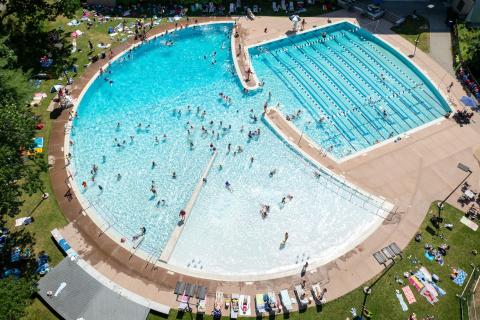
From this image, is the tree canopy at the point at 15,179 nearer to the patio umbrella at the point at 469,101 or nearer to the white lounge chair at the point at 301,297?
the white lounge chair at the point at 301,297

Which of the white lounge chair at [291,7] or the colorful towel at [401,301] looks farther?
the white lounge chair at [291,7]

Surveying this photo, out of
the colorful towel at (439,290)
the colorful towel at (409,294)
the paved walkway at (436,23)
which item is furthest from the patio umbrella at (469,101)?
the colorful towel at (409,294)

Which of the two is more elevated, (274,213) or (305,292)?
(274,213)

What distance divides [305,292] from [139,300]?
12.9 meters

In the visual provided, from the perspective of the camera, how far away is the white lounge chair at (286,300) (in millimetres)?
28625

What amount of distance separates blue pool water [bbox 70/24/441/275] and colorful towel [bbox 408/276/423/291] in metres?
5.20

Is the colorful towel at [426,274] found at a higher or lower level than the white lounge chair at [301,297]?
higher

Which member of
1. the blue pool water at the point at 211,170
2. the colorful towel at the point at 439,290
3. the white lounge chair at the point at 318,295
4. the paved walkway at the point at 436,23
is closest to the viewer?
the white lounge chair at the point at 318,295

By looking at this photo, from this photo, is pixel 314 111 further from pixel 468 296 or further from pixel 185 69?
pixel 468 296

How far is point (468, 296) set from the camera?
3017 cm

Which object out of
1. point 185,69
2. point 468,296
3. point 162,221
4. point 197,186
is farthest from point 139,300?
point 185,69

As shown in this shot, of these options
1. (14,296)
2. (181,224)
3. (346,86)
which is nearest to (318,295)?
(181,224)

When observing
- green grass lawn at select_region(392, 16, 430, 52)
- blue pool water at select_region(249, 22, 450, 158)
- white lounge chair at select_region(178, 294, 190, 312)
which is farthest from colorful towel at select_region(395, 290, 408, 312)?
green grass lawn at select_region(392, 16, 430, 52)

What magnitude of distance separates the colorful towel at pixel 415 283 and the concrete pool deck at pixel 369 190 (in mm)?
2496
